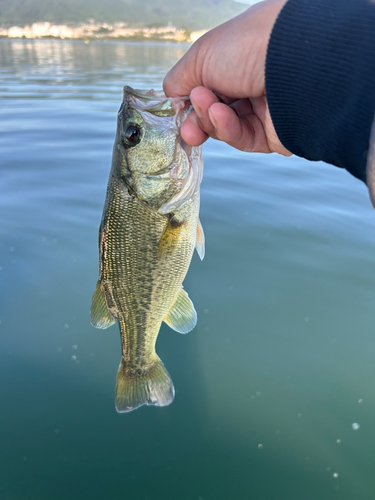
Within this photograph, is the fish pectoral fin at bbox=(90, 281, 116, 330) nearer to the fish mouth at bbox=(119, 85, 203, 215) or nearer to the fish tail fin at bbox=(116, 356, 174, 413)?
the fish tail fin at bbox=(116, 356, 174, 413)

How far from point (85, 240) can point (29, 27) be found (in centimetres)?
19536

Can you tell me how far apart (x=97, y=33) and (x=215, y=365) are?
18045 centimetres

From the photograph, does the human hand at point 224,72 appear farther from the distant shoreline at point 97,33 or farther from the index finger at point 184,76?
the distant shoreline at point 97,33

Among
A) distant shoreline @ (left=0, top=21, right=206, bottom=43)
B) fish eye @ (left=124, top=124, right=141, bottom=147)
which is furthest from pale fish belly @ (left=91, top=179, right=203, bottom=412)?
distant shoreline @ (left=0, top=21, right=206, bottom=43)

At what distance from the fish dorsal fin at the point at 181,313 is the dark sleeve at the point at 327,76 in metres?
1.22

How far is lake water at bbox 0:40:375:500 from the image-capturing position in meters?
2.28

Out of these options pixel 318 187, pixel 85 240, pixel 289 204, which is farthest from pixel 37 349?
pixel 318 187

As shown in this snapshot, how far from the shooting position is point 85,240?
4.53 metres

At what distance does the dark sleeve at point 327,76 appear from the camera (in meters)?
1.50

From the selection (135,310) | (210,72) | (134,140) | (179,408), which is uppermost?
(210,72)

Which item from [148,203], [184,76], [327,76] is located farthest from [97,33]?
[327,76]

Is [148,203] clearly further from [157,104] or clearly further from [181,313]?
[181,313]

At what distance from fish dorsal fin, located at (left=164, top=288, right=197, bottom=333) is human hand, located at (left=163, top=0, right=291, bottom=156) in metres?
1.01

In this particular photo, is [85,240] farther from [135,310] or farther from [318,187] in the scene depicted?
[318,187]
